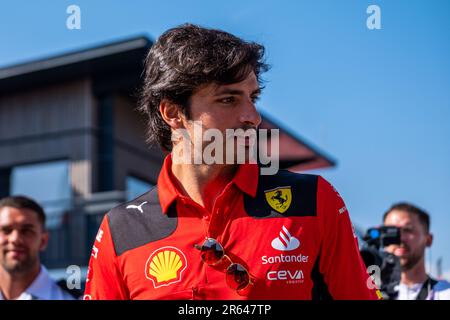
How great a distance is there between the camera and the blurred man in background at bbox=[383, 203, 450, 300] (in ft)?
17.5

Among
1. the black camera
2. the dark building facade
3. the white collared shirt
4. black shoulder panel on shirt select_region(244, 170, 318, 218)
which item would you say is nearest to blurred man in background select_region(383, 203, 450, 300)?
the black camera

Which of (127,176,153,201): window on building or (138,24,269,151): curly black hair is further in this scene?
(127,176,153,201): window on building

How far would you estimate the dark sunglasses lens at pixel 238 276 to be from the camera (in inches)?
88.9

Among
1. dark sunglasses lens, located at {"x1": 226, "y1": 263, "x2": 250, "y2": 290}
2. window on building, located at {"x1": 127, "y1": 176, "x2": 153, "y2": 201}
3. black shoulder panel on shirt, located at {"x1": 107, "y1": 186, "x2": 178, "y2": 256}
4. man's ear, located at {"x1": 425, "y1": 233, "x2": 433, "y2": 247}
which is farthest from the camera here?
window on building, located at {"x1": 127, "y1": 176, "x2": 153, "y2": 201}

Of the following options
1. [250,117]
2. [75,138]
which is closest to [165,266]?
[250,117]

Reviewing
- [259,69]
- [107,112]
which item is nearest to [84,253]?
[107,112]

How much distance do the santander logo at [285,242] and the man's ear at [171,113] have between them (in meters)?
0.61

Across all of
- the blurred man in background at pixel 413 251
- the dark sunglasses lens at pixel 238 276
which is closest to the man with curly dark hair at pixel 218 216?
the dark sunglasses lens at pixel 238 276

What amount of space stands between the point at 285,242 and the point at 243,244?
0.45 feet

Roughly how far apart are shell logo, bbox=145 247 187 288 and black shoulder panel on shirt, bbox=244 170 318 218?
0.91 feet

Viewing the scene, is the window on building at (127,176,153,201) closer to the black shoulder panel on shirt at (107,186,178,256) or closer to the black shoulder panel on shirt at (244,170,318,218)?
the black shoulder panel on shirt at (107,186,178,256)

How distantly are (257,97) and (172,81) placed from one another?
1.01 ft

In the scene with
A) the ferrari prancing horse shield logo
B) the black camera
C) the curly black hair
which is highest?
the curly black hair

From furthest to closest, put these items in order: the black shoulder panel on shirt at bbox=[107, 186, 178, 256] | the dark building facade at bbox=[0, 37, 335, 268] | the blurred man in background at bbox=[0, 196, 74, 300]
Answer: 1. the dark building facade at bbox=[0, 37, 335, 268]
2. the blurred man in background at bbox=[0, 196, 74, 300]
3. the black shoulder panel on shirt at bbox=[107, 186, 178, 256]
